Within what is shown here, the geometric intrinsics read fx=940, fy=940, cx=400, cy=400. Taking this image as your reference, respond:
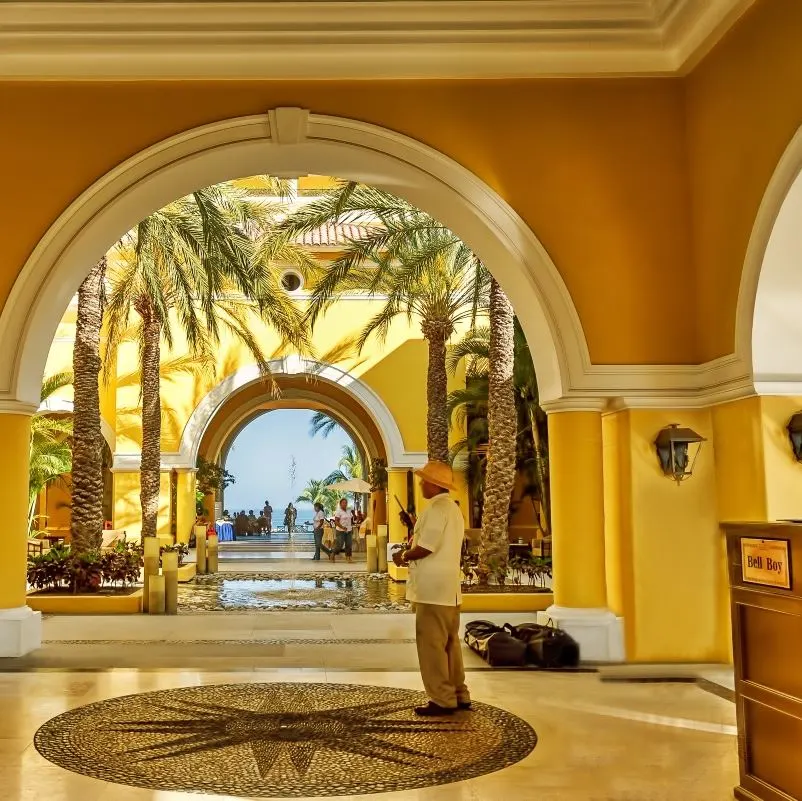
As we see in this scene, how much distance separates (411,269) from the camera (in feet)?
55.3

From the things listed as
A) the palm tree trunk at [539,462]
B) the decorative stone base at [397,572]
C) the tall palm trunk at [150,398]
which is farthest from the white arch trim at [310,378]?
the decorative stone base at [397,572]

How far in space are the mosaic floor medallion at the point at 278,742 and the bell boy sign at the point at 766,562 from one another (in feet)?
6.12

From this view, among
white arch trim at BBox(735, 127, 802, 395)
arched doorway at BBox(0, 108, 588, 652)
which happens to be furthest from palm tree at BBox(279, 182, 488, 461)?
white arch trim at BBox(735, 127, 802, 395)

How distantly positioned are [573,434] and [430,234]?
350 inches

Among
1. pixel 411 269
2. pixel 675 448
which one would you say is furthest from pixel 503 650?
pixel 411 269

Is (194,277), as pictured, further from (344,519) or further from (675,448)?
→ (344,519)

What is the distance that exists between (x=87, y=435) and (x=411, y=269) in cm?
624

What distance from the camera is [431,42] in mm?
8797

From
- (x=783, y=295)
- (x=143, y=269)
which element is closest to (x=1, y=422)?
(x=783, y=295)

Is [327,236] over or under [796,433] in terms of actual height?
over

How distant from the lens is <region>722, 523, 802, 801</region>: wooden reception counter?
4273 mm

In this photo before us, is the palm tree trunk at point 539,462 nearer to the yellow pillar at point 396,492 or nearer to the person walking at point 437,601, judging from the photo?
the yellow pillar at point 396,492

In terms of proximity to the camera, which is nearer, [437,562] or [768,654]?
[768,654]

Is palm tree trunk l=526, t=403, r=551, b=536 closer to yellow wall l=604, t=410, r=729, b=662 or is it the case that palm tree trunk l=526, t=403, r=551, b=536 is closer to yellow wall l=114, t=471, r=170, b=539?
yellow wall l=114, t=471, r=170, b=539
